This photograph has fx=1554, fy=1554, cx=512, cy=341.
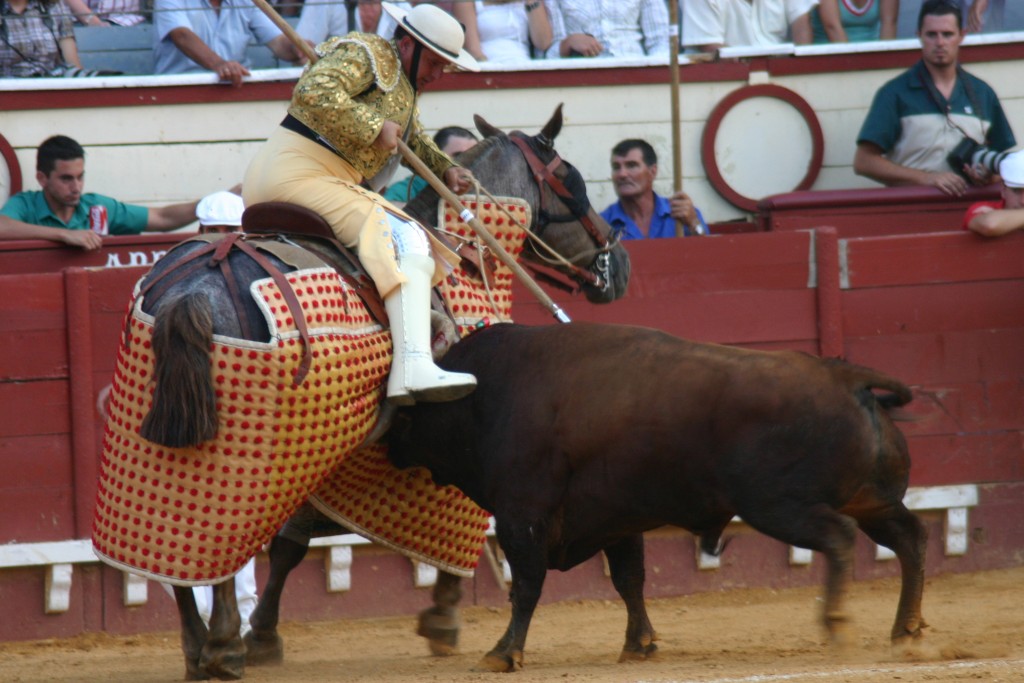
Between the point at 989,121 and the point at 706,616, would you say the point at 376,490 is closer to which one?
the point at 706,616

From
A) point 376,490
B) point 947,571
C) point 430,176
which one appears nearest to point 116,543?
point 376,490

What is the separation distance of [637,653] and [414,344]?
1300 millimetres

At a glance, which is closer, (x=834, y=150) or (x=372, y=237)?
(x=372, y=237)

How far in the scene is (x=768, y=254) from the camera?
6906 mm

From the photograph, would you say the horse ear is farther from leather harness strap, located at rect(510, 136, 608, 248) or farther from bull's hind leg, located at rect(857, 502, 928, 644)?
bull's hind leg, located at rect(857, 502, 928, 644)

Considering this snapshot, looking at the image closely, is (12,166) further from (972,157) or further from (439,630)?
(972,157)

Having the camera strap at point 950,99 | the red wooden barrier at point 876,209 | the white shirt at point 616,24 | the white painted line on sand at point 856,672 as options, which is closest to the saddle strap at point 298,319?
the white painted line on sand at point 856,672

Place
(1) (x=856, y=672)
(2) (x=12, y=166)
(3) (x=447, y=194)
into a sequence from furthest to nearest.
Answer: (2) (x=12, y=166)
(3) (x=447, y=194)
(1) (x=856, y=672)

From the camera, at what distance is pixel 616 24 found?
839 cm

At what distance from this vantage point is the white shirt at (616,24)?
834 cm

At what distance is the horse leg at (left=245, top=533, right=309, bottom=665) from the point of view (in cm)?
540

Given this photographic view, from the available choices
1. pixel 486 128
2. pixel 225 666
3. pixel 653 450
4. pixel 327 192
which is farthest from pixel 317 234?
pixel 225 666

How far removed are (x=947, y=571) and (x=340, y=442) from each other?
3.60 m

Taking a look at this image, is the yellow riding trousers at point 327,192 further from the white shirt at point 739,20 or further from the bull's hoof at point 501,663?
the white shirt at point 739,20
